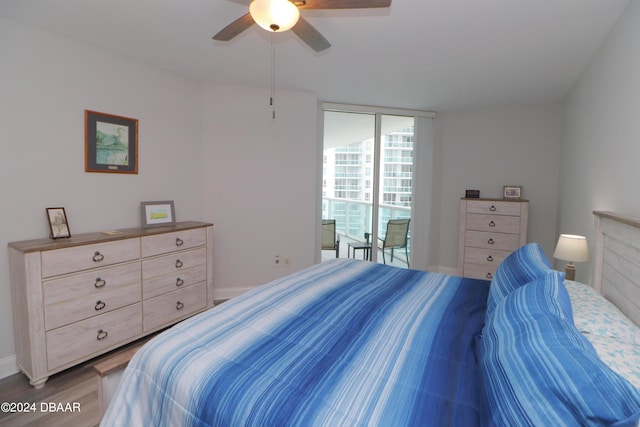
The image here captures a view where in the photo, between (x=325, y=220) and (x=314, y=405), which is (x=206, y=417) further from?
(x=325, y=220)

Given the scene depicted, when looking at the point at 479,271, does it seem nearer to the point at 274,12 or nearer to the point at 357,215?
the point at 357,215

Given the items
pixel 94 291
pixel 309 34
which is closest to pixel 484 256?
pixel 309 34

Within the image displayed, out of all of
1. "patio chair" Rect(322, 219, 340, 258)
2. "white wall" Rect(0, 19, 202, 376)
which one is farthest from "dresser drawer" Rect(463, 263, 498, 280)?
"white wall" Rect(0, 19, 202, 376)

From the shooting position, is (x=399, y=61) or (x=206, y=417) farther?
(x=399, y=61)

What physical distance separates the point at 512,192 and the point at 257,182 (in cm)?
328

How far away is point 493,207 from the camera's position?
3855 mm

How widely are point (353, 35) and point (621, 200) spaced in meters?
2.06

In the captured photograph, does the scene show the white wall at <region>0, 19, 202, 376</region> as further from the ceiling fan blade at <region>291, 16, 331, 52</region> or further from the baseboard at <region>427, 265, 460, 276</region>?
the baseboard at <region>427, 265, 460, 276</region>

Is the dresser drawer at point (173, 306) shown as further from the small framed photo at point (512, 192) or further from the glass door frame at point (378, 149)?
the small framed photo at point (512, 192)

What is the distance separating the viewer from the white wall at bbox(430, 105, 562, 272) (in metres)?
4.01

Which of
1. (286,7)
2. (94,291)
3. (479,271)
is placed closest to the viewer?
(286,7)

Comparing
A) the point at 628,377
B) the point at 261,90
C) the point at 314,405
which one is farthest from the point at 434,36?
the point at 314,405

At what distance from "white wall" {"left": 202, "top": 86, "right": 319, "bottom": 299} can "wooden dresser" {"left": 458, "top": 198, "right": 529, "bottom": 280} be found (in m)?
1.99

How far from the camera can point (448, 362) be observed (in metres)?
1.17
